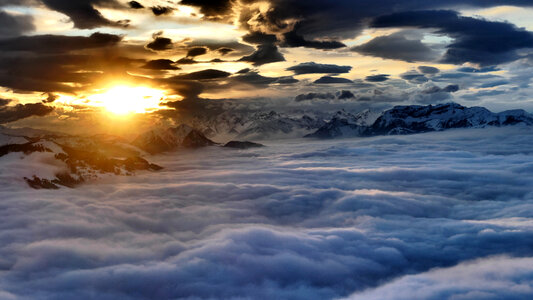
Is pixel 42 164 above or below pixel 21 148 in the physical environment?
below

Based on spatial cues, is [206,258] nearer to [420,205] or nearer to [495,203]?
[420,205]

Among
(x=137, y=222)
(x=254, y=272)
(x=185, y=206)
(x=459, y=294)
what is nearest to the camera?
(x=459, y=294)

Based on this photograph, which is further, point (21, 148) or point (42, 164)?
point (21, 148)

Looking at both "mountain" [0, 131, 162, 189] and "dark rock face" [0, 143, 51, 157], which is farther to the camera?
"dark rock face" [0, 143, 51, 157]

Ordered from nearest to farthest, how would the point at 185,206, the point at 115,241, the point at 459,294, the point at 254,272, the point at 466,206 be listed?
the point at 459,294
the point at 254,272
the point at 115,241
the point at 185,206
the point at 466,206

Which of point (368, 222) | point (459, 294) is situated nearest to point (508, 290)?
point (459, 294)

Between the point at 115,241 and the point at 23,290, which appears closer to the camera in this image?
the point at 23,290

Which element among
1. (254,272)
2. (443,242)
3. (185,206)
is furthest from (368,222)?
(185,206)

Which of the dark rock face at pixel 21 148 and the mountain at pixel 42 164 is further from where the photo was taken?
the dark rock face at pixel 21 148

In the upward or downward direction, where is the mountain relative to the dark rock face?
downward

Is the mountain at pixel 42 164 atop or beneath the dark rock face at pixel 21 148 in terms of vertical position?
beneath
